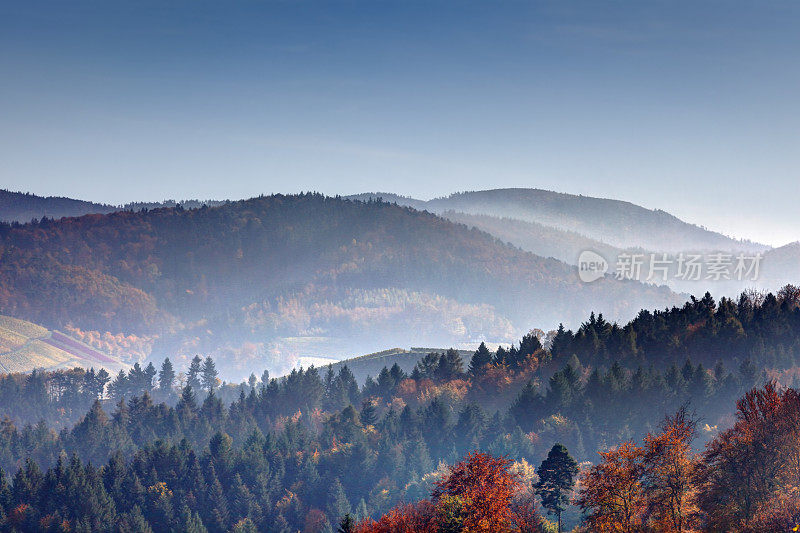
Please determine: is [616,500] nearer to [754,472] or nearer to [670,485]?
[670,485]

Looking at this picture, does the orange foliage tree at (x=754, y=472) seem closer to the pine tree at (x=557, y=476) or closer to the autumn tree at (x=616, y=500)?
the autumn tree at (x=616, y=500)

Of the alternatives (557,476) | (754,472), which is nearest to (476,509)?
(557,476)

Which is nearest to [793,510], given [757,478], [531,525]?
[757,478]

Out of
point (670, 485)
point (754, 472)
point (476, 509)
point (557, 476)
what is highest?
point (754, 472)

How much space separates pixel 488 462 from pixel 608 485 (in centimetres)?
2089

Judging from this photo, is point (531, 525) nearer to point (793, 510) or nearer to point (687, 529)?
point (687, 529)

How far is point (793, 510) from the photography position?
9469 centimetres

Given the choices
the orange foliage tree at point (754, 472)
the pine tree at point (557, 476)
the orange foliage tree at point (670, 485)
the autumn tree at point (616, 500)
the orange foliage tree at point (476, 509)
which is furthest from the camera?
the pine tree at point (557, 476)

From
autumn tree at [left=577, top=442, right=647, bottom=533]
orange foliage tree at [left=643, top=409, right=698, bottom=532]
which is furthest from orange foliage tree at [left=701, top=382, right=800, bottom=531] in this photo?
autumn tree at [left=577, top=442, right=647, bottom=533]

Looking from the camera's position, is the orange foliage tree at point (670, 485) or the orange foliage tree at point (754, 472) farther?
the orange foliage tree at point (670, 485)

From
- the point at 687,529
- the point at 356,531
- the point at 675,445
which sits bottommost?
the point at 356,531

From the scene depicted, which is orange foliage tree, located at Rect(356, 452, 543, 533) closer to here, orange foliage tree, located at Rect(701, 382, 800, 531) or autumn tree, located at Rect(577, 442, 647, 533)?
autumn tree, located at Rect(577, 442, 647, 533)

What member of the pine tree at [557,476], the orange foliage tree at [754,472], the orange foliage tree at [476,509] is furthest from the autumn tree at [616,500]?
the pine tree at [557,476]

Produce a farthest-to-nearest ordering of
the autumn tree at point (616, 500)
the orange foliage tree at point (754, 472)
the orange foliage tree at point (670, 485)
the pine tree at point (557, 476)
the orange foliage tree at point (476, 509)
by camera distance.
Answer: the pine tree at point (557, 476) → the orange foliage tree at point (476, 509) → the autumn tree at point (616, 500) → the orange foliage tree at point (670, 485) → the orange foliage tree at point (754, 472)
